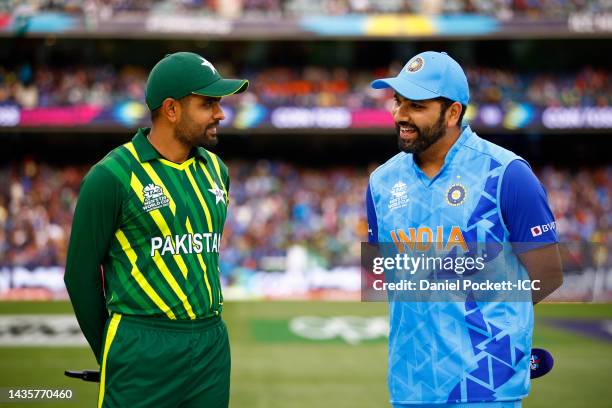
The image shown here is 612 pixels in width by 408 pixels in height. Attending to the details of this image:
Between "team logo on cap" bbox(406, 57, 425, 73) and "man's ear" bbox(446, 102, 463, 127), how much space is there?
22 cm

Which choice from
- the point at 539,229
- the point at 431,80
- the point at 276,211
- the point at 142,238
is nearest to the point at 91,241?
the point at 142,238

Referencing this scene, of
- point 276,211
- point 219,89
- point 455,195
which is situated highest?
point 219,89

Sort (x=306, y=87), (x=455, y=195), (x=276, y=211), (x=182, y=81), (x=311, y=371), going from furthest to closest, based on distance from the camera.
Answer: (x=306, y=87), (x=276, y=211), (x=311, y=371), (x=182, y=81), (x=455, y=195)

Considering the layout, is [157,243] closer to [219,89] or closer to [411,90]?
[219,89]

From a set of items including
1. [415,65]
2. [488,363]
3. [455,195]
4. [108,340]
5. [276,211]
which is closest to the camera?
[488,363]

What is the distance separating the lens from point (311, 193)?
26.1 m

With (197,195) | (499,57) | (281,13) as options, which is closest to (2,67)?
(281,13)

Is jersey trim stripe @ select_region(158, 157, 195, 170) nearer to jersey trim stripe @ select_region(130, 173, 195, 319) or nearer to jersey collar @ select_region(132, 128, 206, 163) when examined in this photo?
jersey collar @ select_region(132, 128, 206, 163)

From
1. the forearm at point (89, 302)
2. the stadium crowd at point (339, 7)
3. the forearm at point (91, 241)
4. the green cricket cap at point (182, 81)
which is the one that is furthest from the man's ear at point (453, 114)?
the stadium crowd at point (339, 7)

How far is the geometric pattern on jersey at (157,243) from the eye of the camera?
11.5 feet

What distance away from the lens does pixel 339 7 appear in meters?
26.6

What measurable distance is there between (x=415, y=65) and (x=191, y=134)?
1089 mm

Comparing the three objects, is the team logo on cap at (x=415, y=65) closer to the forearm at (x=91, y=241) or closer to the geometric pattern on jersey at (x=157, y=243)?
the geometric pattern on jersey at (x=157, y=243)

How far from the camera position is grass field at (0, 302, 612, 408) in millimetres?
8891
